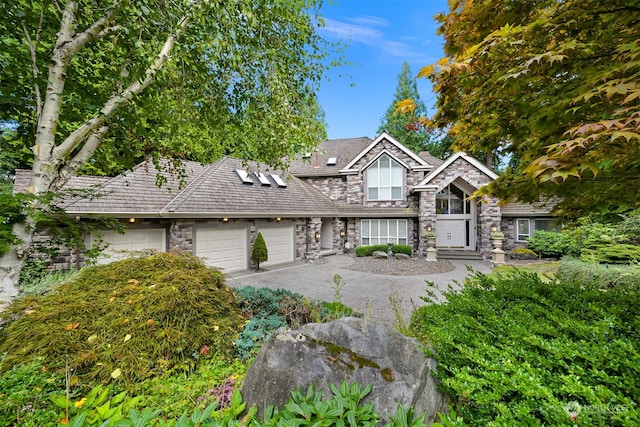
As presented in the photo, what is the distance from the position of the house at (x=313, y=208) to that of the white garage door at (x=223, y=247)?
0.04m

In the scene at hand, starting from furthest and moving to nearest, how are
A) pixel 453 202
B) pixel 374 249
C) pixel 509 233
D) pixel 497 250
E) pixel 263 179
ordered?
pixel 453 202 → pixel 374 249 → pixel 509 233 → pixel 263 179 → pixel 497 250

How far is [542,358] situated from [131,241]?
36.6 feet

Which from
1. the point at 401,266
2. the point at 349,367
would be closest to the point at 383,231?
the point at 401,266

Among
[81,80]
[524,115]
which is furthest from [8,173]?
[524,115]

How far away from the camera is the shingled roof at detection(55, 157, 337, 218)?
9158 millimetres

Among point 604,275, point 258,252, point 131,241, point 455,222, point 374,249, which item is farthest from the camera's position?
point 455,222

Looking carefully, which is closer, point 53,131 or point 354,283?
point 53,131

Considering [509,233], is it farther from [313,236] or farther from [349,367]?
[349,367]

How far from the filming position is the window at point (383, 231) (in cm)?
1667

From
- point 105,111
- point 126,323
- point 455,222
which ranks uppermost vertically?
point 105,111

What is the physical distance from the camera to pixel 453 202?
54.8ft

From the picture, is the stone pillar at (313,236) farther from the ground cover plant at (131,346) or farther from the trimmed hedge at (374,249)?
the ground cover plant at (131,346)

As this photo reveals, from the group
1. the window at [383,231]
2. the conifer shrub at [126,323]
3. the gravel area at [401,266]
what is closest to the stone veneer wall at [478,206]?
the window at [383,231]

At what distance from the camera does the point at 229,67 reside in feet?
15.4
